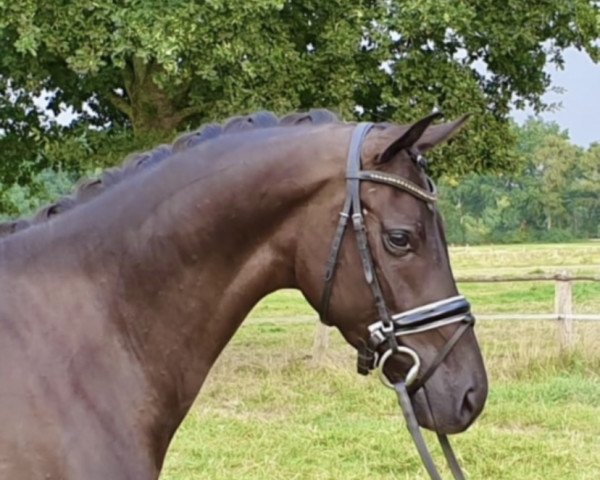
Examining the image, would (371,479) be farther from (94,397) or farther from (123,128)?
(123,128)

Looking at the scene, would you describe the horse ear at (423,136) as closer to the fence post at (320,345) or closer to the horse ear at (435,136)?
the horse ear at (435,136)

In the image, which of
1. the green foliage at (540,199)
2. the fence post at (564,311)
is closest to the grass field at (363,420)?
the fence post at (564,311)

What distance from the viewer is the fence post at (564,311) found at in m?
8.46

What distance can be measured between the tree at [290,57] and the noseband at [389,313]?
500cm

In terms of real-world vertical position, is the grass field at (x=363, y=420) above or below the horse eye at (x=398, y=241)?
below

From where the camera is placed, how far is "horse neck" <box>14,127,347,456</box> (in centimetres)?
212

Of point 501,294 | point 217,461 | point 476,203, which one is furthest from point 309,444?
point 476,203

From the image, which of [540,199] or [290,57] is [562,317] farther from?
[540,199]

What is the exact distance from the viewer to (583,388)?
732 cm

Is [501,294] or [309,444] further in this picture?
[501,294]

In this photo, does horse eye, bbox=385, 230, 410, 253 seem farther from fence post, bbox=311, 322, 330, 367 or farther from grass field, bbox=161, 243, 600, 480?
fence post, bbox=311, 322, 330, 367

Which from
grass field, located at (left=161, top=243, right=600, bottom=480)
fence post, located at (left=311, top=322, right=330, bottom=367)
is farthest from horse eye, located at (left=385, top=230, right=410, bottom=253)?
fence post, located at (left=311, top=322, right=330, bottom=367)

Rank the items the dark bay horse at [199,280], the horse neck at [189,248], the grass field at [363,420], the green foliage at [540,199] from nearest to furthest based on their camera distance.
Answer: the dark bay horse at [199,280] → the horse neck at [189,248] → the grass field at [363,420] → the green foliage at [540,199]

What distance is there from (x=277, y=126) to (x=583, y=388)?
6.00 meters
